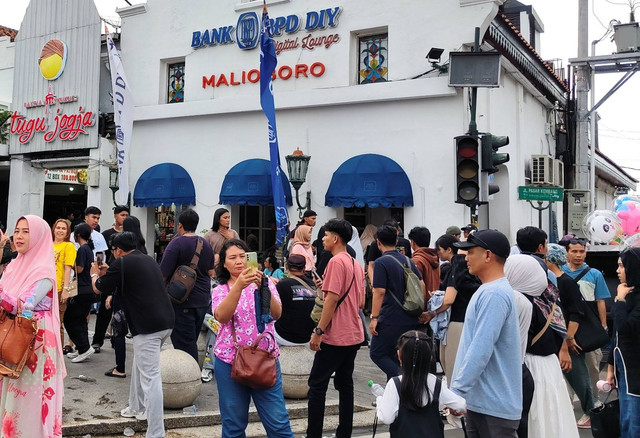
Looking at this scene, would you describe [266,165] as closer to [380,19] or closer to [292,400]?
[380,19]

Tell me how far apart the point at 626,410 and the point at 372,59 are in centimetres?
1037

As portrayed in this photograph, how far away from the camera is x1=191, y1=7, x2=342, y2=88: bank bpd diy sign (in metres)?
14.1

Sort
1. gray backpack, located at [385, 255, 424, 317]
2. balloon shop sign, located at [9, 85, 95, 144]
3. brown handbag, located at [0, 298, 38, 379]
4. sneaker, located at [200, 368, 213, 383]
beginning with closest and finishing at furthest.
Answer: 1. brown handbag, located at [0, 298, 38, 379]
2. gray backpack, located at [385, 255, 424, 317]
3. sneaker, located at [200, 368, 213, 383]
4. balloon shop sign, located at [9, 85, 95, 144]

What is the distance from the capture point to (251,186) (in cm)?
1400


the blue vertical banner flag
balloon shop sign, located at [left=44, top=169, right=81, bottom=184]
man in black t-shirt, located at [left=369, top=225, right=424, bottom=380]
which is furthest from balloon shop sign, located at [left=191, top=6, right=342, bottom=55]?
man in black t-shirt, located at [left=369, top=225, right=424, bottom=380]

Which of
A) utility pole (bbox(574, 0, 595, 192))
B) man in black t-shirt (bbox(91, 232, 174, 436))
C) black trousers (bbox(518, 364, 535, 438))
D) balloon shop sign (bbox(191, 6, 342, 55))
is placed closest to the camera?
black trousers (bbox(518, 364, 535, 438))

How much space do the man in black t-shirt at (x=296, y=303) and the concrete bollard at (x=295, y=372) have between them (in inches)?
8.1

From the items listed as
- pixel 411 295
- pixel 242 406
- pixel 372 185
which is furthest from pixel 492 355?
pixel 372 185

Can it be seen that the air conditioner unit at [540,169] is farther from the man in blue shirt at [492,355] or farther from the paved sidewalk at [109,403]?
the man in blue shirt at [492,355]

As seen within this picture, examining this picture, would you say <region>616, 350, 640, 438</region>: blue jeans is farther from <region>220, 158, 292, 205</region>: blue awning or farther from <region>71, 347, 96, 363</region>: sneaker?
<region>220, 158, 292, 205</region>: blue awning

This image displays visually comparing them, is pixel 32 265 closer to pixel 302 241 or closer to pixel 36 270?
pixel 36 270

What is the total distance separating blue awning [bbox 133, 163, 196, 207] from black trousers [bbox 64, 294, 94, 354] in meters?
7.44

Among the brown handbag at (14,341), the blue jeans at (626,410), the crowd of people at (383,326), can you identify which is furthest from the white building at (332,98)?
the brown handbag at (14,341)

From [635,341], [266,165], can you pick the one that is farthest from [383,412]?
[266,165]
